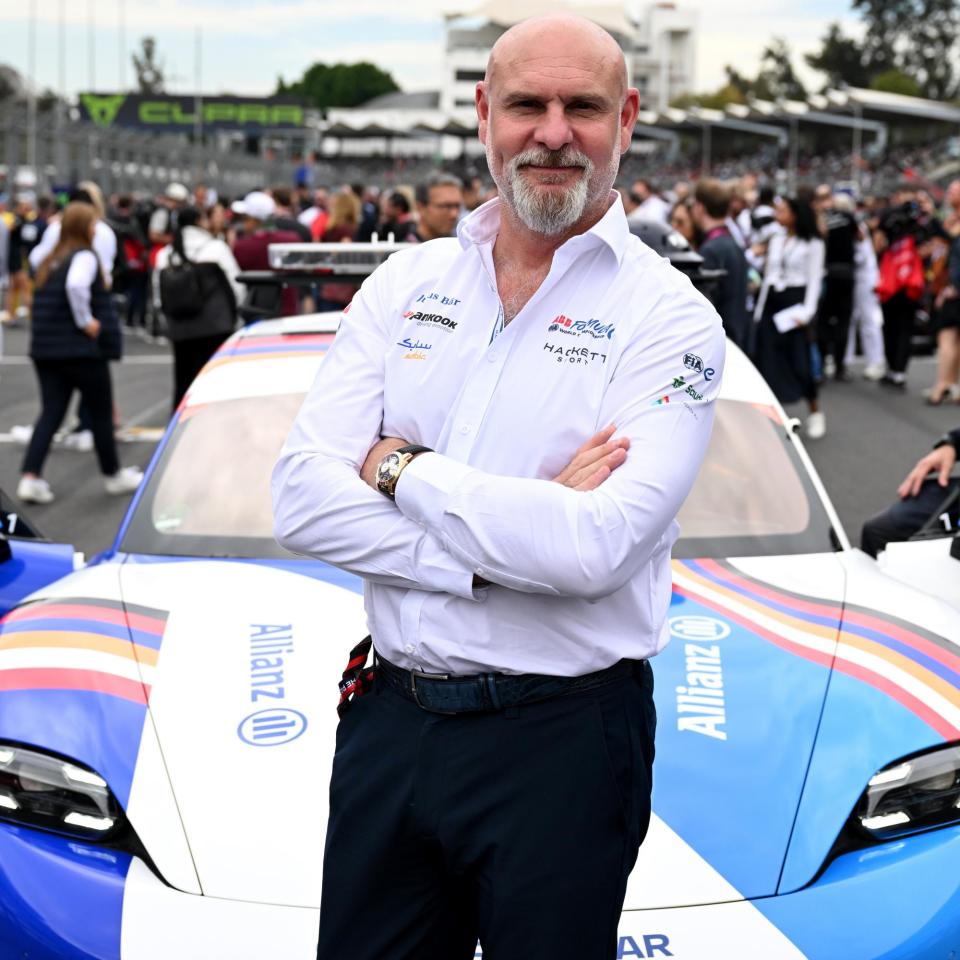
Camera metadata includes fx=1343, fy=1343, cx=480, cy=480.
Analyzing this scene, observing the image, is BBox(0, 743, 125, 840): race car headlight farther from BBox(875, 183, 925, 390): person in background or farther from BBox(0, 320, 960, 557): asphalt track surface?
BBox(875, 183, 925, 390): person in background

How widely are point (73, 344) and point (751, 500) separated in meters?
5.75

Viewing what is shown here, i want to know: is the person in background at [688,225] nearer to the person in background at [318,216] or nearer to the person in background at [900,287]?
the person in background at [900,287]

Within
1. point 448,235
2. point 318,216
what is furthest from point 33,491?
point 318,216

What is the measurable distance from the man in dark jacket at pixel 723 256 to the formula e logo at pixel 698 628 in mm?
5788

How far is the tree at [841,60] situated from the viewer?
130 metres

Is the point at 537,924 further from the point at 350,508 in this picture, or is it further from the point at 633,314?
the point at 633,314

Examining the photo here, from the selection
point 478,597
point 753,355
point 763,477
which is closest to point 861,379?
point 753,355

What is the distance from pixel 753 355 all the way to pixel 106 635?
26.8 feet

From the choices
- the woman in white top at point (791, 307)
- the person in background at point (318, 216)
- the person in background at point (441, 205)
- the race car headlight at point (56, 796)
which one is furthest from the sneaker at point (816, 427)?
the race car headlight at point (56, 796)

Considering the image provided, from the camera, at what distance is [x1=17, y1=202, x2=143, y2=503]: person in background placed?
27.7 ft

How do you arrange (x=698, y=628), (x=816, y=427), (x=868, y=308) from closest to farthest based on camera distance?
(x=698, y=628) < (x=816, y=427) < (x=868, y=308)

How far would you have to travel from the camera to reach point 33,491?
27.5 ft

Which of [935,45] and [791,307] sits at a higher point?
[935,45]

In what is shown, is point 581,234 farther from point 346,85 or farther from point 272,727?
point 346,85
